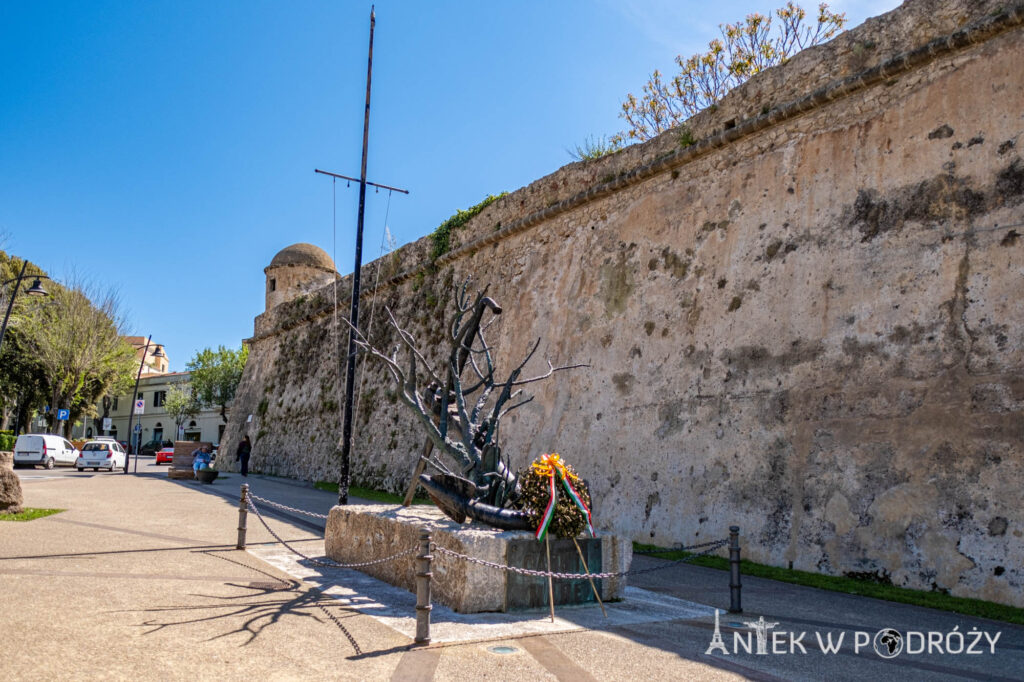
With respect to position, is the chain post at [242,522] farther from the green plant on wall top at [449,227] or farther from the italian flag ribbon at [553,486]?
the green plant on wall top at [449,227]

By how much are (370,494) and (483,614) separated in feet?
36.7

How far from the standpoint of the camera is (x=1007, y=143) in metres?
7.88

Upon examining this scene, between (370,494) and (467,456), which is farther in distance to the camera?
(370,494)

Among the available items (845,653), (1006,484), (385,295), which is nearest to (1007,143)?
(1006,484)

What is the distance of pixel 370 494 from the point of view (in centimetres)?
1652

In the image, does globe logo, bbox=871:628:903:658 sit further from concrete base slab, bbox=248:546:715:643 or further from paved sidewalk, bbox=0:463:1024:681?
concrete base slab, bbox=248:546:715:643

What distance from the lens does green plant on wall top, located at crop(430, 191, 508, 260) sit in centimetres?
1762

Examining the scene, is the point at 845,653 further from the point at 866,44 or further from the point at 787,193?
the point at 866,44

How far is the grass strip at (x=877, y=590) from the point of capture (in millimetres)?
6406

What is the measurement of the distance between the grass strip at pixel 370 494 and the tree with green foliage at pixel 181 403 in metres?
36.7

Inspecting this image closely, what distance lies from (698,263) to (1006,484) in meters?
5.44

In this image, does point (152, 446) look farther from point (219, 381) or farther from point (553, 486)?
point (553, 486)

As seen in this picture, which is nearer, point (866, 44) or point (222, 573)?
point (222, 573)

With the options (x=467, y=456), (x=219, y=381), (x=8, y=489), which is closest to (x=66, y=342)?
(x=219, y=381)
